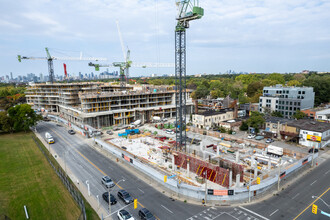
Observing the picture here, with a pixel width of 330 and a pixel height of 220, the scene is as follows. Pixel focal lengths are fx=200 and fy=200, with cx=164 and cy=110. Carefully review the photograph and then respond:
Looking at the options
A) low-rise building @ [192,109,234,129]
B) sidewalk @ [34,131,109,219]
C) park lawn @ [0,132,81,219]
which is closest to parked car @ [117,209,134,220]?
sidewalk @ [34,131,109,219]

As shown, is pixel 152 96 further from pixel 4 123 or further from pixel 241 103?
pixel 4 123

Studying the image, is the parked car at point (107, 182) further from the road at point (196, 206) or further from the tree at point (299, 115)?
the tree at point (299, 115)

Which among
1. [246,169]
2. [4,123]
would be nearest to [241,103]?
[246,169]

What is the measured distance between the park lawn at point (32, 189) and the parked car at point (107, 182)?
22.6 feet

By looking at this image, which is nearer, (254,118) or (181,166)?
(181,166)

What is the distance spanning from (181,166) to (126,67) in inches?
4514

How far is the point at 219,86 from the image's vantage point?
178875 millimetres

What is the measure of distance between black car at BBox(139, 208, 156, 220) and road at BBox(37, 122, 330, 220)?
142 centimetres

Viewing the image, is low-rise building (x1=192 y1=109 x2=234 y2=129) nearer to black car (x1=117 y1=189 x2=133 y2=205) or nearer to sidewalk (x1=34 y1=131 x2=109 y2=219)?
sidewalk (x1=34 y1=131 x2=109 y2=219)

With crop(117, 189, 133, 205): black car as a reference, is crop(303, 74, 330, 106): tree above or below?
above

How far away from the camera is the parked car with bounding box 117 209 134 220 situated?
101 feet

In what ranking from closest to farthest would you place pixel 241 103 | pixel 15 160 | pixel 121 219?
pixel 121 219
pixel 15 160
pixel 241 103

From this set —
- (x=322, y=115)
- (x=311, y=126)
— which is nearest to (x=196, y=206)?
(x=311, y=126)

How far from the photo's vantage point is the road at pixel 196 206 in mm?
32844
